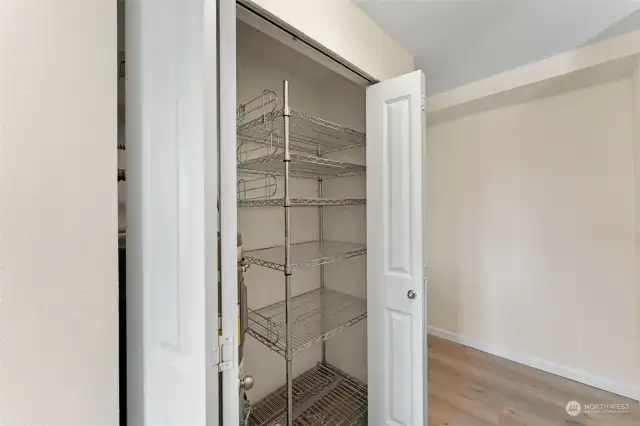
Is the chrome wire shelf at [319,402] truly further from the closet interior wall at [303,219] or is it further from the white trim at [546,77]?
the white trim at [546,77]

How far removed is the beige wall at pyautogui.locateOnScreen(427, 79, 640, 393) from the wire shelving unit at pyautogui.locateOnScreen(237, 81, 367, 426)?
4.15 ft

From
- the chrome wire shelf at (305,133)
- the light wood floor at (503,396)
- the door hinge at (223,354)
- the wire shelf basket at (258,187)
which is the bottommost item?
Result: the light wood floor at (503,396)

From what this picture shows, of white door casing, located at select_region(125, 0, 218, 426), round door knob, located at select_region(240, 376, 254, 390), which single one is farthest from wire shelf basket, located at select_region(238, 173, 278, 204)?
round door knob, located at select_region(240, 376, 254, 390)

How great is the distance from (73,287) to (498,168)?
278 cm

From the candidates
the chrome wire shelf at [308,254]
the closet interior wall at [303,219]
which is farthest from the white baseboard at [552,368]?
the chrome wire shelf at [308,254]

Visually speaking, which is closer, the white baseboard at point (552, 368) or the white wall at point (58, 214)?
the white wall at point (58, 214)

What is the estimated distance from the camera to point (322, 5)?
118 cm

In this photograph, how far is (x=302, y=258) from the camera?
1.53 metres

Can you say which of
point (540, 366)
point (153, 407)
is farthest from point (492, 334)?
point (153, 407)

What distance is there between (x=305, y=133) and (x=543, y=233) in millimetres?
1977

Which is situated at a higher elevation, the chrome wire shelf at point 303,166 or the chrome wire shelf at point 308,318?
the chrome wire shelf at point 303,166

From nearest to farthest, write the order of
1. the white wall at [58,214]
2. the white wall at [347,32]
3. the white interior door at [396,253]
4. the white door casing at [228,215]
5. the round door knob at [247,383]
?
1. the white wall at [58,214]
2. the white door casing at [228,215]
3. the round door knob at [247,383]
4. the white wall at [347,32]
5. the white interior door at [396,253]

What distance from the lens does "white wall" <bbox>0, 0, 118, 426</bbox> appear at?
1.71 feet

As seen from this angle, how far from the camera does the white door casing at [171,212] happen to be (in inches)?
22.8
